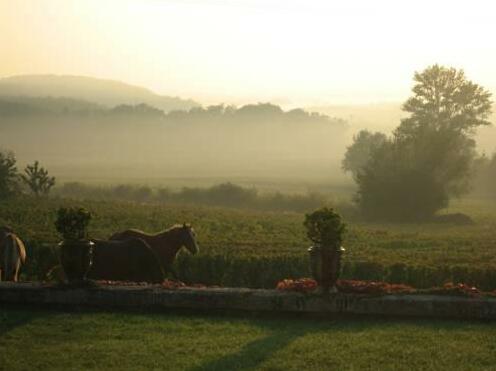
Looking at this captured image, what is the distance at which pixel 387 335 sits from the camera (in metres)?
11.7

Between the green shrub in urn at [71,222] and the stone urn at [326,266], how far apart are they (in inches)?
174

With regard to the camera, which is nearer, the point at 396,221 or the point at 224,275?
the point at 224,275

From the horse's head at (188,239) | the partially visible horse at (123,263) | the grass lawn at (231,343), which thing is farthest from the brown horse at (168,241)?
the grass lawn at (231,343)

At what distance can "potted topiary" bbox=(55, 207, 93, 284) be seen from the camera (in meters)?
14.0

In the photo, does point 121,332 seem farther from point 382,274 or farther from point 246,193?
point 246,193

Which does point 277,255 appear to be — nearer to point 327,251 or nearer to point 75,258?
point 327,251

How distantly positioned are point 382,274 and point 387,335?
12.4m

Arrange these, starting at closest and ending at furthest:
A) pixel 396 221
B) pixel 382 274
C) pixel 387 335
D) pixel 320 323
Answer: pixel 387 335, pixel 320 323, pixel 382 274, pixel 396 221

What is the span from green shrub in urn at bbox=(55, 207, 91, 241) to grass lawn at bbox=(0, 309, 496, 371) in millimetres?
1679

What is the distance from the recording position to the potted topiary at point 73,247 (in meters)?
14.0

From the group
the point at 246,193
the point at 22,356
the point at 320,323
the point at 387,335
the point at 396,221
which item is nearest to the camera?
the point at 22,356

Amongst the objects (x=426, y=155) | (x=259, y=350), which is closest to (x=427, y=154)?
(x=426, y=155)

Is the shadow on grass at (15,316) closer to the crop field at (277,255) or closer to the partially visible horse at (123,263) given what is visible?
the partially visible horse at (123,263)

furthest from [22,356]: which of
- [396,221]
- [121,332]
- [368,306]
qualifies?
[396,221]
